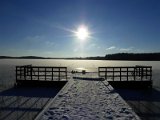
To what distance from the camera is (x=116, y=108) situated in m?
6.72

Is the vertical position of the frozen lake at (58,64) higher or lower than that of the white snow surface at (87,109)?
lower

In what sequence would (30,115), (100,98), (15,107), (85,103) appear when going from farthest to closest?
(15,107) < (30,115) < (100,98) < (85,103)

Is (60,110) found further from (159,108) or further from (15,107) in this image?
(159,108)

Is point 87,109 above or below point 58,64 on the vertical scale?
above

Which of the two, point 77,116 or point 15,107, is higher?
point 77,116

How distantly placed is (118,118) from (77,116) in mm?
1082

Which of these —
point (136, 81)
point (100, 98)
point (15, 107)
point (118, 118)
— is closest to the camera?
point (118, 118)

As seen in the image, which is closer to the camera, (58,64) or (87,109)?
(87,109)

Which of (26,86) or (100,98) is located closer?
(100,98)

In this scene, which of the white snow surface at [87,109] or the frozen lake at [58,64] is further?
the frozen lake at [58,64]

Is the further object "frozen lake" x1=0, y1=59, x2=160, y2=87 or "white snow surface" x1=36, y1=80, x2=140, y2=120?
"frozen lake" x1=0, y1=59, x2=160, y2=87

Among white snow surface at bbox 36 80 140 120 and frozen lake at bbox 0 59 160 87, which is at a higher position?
white snow surface at bbox 36 80 140 120

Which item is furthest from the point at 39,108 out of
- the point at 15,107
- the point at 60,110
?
the point at 60,110

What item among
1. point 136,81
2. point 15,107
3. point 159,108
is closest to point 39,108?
point 15,107
